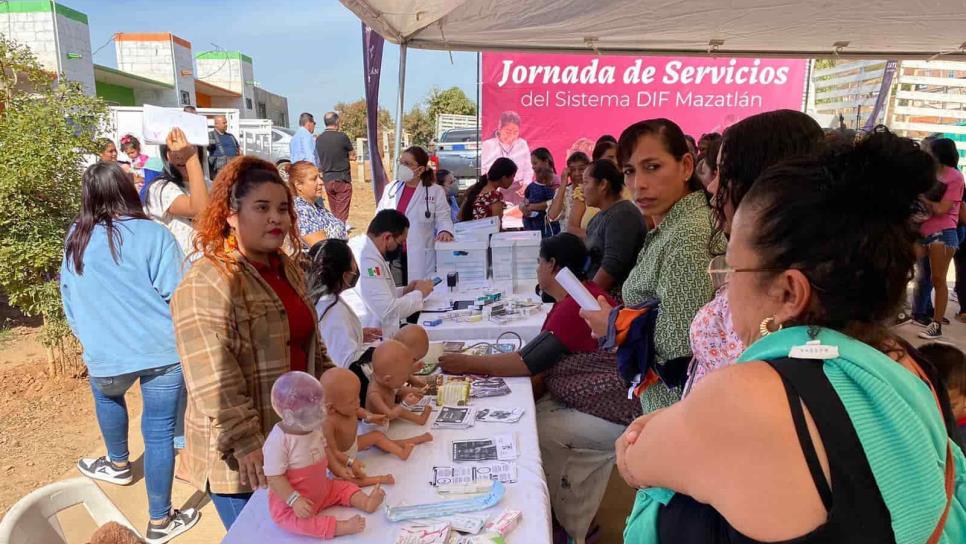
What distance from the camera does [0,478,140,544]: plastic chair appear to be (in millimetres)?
1506

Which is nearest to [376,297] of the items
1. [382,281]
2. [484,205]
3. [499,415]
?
[382,281]

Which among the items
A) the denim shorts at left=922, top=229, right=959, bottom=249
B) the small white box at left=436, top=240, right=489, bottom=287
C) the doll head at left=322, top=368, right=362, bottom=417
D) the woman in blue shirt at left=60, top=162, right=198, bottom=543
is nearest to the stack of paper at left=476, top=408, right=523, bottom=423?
the doll head at left=322, top=368, right=362, bottom=417

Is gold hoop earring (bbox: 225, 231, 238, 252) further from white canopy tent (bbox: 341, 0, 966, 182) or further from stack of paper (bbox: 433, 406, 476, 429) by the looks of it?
white canopy tent (bbox: 341, 0, 966, 182)

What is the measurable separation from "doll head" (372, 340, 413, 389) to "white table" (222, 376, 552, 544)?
0.16 m

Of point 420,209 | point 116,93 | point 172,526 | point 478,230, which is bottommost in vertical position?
point 172,526

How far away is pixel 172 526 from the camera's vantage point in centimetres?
277

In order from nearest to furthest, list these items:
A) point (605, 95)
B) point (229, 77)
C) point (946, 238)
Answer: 1. point (946, 238)
2. point (605, 95)
3. point (229, 77)

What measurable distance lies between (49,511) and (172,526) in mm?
1277

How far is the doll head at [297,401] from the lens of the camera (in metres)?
1.37

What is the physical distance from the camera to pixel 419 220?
15.8 ft

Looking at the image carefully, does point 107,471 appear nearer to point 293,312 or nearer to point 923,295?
point 293,312

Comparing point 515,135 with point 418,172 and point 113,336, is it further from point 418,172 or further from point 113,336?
point 113,336

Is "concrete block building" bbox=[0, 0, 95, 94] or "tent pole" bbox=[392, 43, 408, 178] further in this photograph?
"concrete block building" bbox=[0, 0, 95, 94]

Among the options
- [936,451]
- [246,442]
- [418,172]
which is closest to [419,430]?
[246,442]
